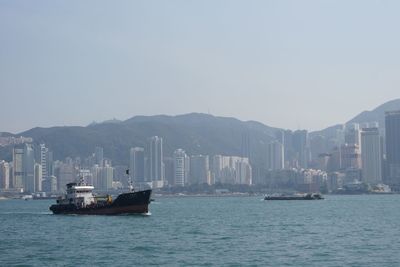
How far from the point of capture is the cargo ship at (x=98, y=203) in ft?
277

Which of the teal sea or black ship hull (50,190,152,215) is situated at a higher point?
black ship hull (50,190,152,215)

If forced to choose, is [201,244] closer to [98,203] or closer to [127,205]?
[127,205]

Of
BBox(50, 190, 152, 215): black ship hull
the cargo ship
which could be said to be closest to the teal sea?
BBox(50, 190, 152, 215): black ship hull

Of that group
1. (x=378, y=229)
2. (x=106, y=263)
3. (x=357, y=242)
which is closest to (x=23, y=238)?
(x=106, y=263)

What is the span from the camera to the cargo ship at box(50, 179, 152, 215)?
277ft

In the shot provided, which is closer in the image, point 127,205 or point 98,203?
point 127,205

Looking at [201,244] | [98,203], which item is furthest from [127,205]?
[201,244]

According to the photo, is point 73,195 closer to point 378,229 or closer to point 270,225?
point 270,225

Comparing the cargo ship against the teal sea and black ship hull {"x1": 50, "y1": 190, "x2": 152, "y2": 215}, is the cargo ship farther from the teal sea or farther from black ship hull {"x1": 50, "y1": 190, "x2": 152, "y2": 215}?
the teal sea

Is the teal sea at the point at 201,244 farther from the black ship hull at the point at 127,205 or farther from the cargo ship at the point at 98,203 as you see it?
the cargo ship at the point at 98,203

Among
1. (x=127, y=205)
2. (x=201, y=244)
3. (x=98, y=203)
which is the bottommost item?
(x=201, y=244)

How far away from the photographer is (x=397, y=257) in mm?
42469

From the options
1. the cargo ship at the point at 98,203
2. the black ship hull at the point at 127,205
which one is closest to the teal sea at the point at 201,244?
the black ship hull at the point at 127,205

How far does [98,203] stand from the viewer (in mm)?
88312
